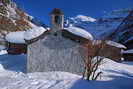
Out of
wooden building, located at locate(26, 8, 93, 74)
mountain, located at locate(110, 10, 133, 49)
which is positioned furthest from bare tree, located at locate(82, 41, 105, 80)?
mountain, located at locate(110, 10, 133, 49)

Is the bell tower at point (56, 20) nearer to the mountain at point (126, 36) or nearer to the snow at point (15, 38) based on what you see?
the snow at point (15, 38)

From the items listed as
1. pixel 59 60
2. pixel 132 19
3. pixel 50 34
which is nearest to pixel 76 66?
pixel 59 60

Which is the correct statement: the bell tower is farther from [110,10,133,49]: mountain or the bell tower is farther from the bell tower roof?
[110,10,133,49]: mountain

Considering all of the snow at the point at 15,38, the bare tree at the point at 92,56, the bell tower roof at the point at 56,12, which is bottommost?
the bare tree at the point at 92,56

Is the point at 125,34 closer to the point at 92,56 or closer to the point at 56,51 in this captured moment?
the point at 56,51

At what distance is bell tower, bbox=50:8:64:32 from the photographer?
15.9 m

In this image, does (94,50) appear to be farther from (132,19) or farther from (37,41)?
(132,19)

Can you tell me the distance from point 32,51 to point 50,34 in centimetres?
238

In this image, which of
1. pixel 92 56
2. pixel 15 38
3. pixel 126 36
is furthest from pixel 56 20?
pixel 126 36

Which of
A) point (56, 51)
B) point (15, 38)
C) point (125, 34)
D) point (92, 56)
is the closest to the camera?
point (92, 56)

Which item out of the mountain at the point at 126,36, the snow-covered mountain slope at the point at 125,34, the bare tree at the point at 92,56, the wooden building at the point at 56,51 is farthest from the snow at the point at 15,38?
the snow-covered mountain slope at the point at 125,34

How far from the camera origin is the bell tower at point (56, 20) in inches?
627

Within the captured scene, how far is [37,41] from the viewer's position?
52.5 feet

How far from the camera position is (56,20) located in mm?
16562
